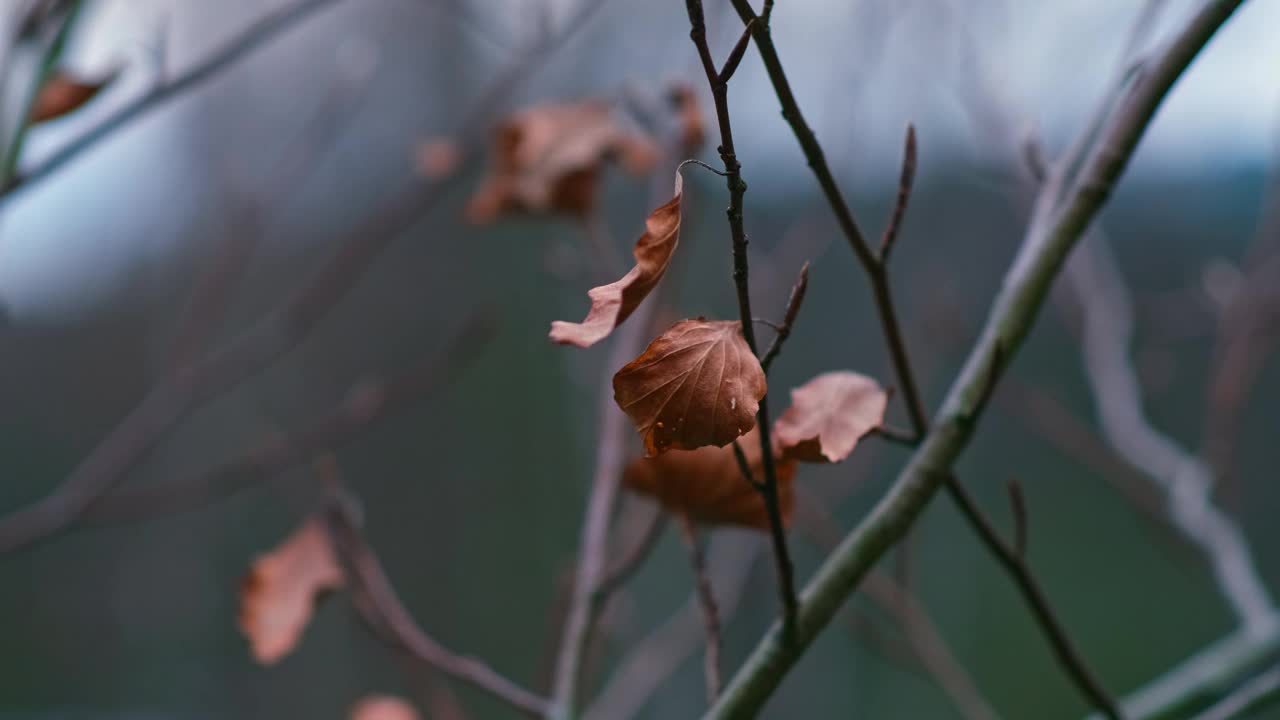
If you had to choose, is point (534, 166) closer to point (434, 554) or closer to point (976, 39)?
point (976, 39)

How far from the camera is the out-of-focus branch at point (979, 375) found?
0.60ft

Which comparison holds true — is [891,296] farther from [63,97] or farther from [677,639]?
[677,639]

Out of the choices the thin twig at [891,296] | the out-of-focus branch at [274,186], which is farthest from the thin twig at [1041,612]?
the out-of-focus branch at [274,186]

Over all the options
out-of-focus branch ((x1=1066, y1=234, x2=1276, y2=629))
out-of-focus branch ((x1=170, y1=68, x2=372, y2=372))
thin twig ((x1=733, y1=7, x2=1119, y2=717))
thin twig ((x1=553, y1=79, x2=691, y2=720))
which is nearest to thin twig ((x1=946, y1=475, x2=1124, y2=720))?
thin twig ((x1=733, y1=7, x2=1119, y2=717))

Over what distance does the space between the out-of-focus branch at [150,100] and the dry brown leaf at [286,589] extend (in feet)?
0.46

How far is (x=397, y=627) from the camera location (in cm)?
25

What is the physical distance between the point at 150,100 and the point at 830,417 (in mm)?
265

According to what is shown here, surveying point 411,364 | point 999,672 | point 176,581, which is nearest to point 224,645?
point 176,581

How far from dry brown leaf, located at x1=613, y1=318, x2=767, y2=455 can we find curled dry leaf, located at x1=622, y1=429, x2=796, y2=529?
65 mm

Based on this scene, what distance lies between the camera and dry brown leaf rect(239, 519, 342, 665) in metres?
0.25

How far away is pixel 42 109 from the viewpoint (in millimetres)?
307

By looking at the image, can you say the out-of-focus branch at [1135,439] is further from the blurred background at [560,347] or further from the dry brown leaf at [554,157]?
the dry brown leaf at [554,157]

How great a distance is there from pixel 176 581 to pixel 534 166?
776 mm

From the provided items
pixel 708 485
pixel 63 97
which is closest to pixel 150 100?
pixel 63 97
